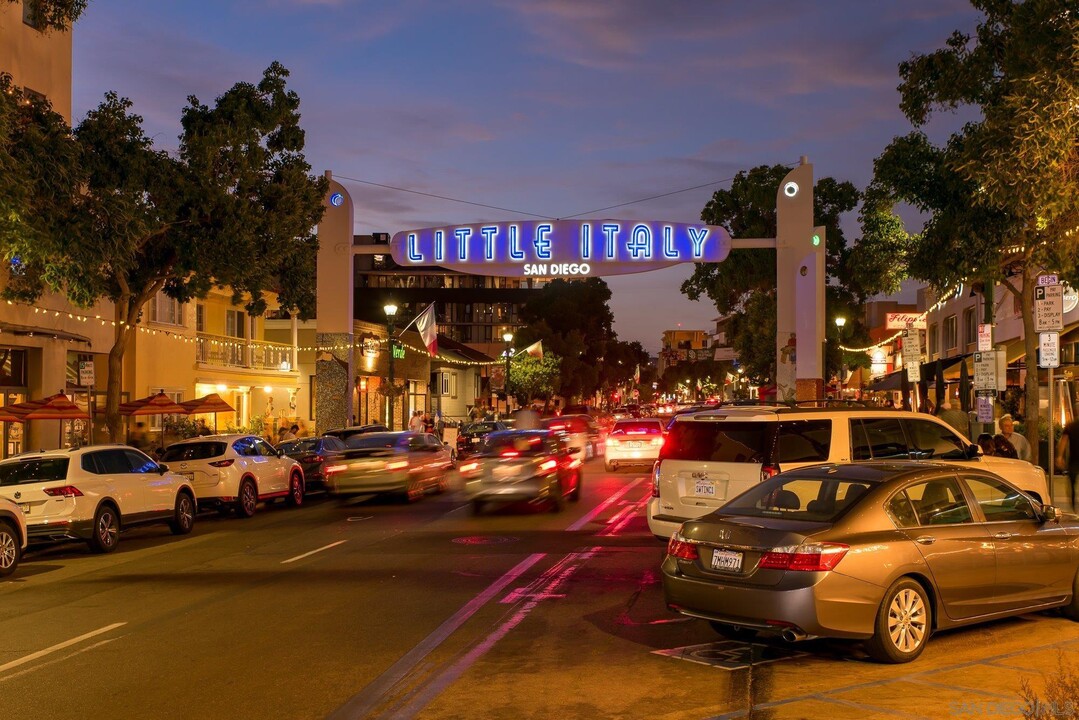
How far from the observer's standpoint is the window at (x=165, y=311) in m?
35.1

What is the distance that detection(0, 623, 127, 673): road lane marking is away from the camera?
921 centimetres

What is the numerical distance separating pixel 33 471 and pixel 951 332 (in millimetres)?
41459

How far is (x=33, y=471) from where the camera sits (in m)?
16.9

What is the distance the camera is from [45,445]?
28.4m

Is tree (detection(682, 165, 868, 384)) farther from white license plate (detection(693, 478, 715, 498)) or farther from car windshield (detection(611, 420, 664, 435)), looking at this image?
white license plate (detection(693, 478, 715, 498))

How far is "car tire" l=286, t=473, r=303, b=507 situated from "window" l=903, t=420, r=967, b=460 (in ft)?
52.4

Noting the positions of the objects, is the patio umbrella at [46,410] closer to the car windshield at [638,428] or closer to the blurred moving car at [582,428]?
the blurred moving car at [582,428]

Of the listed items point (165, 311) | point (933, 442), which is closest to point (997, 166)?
point (933, 442)

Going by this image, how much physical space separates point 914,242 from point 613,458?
13.9 meters

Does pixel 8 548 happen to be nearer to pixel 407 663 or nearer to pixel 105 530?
pixel 105 530

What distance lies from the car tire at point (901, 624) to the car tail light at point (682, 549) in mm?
1505

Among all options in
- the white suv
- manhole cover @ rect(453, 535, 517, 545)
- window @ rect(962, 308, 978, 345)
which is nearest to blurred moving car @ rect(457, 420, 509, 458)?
window @ rect(962, 308, 978, 345)

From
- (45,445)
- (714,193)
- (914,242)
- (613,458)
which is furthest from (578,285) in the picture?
(914,242)

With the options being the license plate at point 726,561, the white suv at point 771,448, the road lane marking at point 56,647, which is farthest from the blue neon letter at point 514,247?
the license plate at point 726,561
